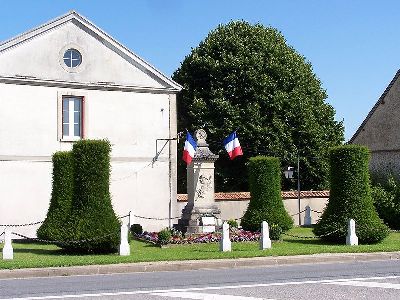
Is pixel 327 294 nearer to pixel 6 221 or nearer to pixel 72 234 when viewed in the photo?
pixel 72 234

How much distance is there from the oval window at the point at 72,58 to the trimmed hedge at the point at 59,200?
19.9ft

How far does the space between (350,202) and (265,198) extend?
397 centimetres

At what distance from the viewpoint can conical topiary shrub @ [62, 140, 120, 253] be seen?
17688mm

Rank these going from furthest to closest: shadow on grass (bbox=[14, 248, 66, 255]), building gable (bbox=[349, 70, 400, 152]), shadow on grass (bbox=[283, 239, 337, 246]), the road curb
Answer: building gable (bbox=[349, 70, 400, 152]) → shadow on grass (bbox=[283, 239, 337, 246]) → shadow on grass (bbox=[14, 248, 66, 255]) → the road curb

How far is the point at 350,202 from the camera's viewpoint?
68.5 ft

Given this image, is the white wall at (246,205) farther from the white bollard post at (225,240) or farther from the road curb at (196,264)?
the road curb at (196,264)

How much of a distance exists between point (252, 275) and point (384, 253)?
555cm

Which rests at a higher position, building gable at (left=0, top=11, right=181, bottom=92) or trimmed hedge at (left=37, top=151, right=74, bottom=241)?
building gable at (left=0, top=11, right=181, bottom=92)

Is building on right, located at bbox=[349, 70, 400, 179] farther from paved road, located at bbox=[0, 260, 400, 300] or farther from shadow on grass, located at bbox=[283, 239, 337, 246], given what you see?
paved road, located at bbox=[0, 260, 400, 300]

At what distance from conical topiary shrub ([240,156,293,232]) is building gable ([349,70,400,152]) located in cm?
991

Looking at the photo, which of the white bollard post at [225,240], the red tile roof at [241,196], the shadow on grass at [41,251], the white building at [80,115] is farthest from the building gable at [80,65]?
the white bollard post at [225,240]

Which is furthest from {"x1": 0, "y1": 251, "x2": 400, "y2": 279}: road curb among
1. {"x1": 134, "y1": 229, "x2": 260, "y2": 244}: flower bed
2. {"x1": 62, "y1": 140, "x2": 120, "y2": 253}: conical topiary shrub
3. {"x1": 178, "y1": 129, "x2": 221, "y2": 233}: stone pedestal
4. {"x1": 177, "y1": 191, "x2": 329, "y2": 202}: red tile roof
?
{"x1": 177, "y1": 191, "x2": 329, "y2": 202}: red tile roof

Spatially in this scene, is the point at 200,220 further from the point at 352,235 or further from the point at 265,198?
the point at 352,235

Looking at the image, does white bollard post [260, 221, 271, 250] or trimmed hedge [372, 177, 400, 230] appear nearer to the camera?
white bollard post [260, 221, 271, 250]
